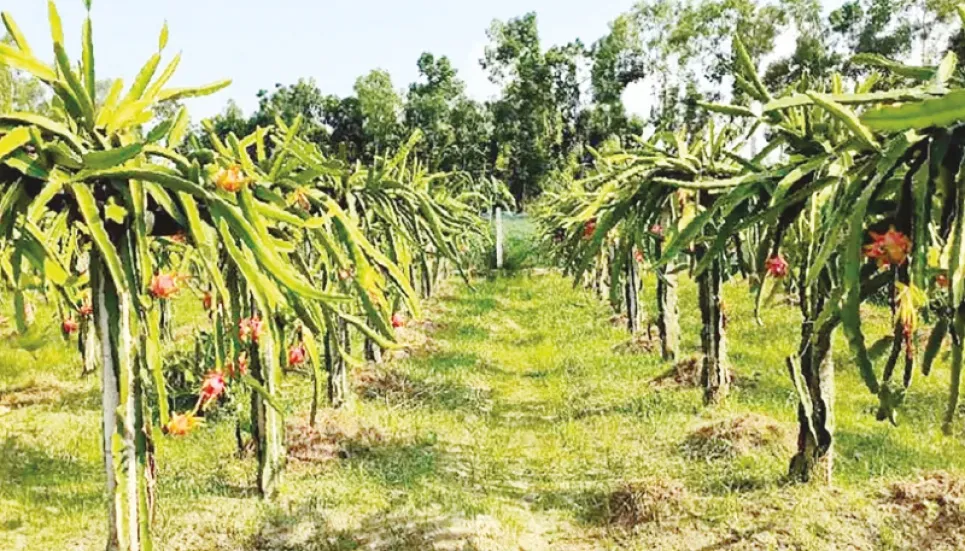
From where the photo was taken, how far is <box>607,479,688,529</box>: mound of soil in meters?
4.54

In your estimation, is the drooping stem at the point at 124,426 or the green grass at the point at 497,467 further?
the green grass at the point at 497,467

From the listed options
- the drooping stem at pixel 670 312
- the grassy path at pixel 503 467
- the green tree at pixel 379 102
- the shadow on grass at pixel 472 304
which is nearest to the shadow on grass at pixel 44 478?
the grassy path at pixel 503 467

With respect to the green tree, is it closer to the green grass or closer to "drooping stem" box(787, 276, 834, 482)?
the green grass

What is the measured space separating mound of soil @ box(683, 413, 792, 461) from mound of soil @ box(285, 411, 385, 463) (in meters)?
2.23

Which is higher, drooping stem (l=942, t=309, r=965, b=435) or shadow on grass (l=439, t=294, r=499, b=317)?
drooping stem (l=942, t=309, r=965, b=435)

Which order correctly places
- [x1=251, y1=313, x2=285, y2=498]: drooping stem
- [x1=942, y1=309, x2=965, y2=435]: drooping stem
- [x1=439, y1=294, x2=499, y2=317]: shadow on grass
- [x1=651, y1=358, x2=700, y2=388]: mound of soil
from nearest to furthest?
[x1=942, y1=309, x2=965, y2=435]: drooping stem < [x1=251, y1=313, x2=285, y2=498]: drooping stem < [x1=651, y1=358, x2=700, y2=388]: mound of soil < [x1=439, y1=294, x2=499, y2=317]: shadow on grass

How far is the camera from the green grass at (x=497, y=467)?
4.33 meters

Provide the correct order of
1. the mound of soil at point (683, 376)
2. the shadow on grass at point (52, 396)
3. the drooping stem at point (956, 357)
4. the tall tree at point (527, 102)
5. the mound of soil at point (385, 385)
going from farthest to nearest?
the tall tree at point (527, 102)
the mound of soil at point (385, 385)
the mound of soil at point (683, 376)
the shadow on grass at point (52, 396)
the drooping stem at point (956, 357)

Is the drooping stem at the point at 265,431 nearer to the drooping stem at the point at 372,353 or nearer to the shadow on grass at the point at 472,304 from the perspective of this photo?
the drooping stem at the point at 372,353

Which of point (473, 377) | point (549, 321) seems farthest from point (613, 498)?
point (549, 321)

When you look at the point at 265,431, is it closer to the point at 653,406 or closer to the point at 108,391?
the point at 108,391

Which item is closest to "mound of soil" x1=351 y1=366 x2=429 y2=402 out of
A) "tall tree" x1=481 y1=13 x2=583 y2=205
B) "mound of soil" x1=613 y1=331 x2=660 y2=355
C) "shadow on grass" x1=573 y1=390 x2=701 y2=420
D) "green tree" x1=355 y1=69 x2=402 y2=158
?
"shadow on grass" x1=573 y1=390 x2=701 y2=420

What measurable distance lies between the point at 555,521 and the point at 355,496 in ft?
3.81

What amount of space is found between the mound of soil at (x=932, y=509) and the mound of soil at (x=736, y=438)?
0.97 m
